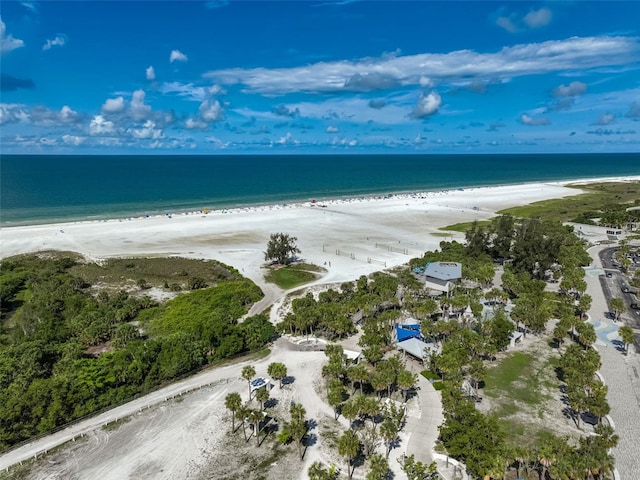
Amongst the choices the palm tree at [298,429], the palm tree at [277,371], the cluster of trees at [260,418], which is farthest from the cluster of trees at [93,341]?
the palm tree at [298,429]

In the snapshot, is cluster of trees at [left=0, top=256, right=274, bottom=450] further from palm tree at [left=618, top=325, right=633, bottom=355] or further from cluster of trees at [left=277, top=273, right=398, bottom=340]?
palm tree at [left=618, top=325, right=633, bottom=355]

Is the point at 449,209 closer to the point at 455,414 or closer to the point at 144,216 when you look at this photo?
the point at 144,216

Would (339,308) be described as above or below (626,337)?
above

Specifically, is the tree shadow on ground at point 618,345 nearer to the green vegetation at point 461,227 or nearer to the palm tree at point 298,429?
the palm tree at point 298,429

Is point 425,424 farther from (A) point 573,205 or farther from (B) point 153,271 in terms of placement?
(A) point 573,205

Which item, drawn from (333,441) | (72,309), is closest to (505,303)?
(333,441)

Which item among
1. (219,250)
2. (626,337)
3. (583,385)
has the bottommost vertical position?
(583,385)

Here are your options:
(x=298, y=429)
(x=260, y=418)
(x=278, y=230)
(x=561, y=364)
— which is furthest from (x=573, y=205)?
(x=260, y=418)
